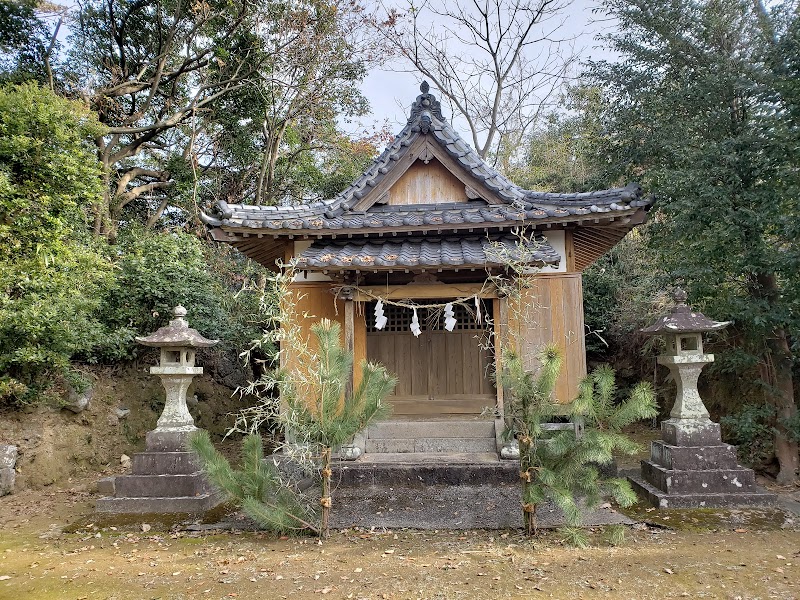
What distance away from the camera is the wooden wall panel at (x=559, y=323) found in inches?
318

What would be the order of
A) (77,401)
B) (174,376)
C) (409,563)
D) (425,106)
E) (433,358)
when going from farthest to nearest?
(433,358)
(425,106)
(77,401)
(174,376)
(409,563)

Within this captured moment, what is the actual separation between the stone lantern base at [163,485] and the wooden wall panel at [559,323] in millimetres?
4997

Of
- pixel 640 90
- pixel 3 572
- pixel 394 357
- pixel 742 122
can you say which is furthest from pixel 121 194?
pixel 742 122

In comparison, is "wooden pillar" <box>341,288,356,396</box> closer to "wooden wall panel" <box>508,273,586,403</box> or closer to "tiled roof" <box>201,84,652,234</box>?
"tiled roof" <box>201,84,652,234</box>

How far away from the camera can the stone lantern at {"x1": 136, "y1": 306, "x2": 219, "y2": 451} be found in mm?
6742

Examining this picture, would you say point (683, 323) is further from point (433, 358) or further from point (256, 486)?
point (256, 486)

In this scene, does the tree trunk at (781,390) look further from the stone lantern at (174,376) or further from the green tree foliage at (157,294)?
the green tree foliage at (157,294)

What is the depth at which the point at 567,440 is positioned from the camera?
499cm

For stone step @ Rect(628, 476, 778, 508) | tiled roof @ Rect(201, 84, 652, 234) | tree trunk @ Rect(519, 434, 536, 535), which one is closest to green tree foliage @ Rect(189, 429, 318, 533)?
tree trunk @ Rect(519, 434, 536, 535)

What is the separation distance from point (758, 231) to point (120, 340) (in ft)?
35.6

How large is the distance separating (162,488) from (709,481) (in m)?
6.96

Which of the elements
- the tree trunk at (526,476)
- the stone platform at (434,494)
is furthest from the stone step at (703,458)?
the tree trunk at (526,476)

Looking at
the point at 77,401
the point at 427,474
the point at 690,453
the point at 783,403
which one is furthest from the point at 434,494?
the point at 77,401

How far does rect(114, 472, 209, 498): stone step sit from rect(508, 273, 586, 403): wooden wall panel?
506 centimetres
